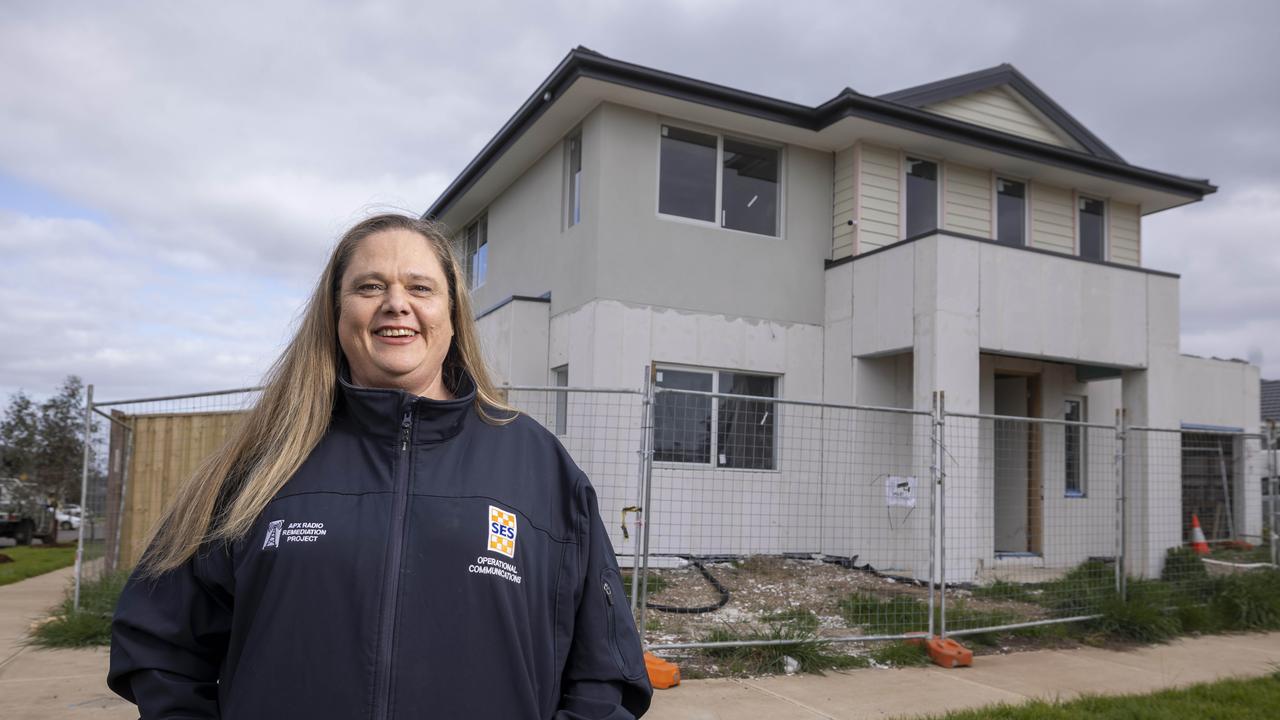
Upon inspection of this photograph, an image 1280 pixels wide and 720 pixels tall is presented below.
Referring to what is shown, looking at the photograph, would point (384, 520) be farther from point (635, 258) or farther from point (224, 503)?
point (635, 258)

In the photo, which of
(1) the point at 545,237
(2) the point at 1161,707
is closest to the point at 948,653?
(2) the point at 1161,707

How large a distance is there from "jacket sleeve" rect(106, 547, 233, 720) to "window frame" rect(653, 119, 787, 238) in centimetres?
984

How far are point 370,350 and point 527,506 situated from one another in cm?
51

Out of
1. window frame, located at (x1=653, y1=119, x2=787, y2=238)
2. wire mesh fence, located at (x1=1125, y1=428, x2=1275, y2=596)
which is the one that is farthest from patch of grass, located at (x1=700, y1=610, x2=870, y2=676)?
window frame, located at (x1=653, y1=119, x2=787, y2=238)

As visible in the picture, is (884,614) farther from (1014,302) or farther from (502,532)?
(502,532)

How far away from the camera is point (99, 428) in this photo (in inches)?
380

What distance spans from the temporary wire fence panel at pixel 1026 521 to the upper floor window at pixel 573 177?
5.45 m

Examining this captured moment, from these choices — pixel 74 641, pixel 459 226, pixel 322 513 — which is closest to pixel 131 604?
pixel 322 513

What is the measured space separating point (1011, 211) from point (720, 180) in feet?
16.0

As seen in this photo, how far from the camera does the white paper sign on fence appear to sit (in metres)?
9.25

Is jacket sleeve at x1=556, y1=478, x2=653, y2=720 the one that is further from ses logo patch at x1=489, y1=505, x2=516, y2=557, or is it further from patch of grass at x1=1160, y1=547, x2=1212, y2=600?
patch of grass at x1=1160, y1=547, x2=1212, y2=600

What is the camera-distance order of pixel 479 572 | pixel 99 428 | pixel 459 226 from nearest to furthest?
1. pixel 479 572
2. pixel 99 428
3. pixel 459 226

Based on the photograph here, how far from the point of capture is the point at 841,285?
12.2 meters

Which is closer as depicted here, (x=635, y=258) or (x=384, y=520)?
(x=384, y=520)
